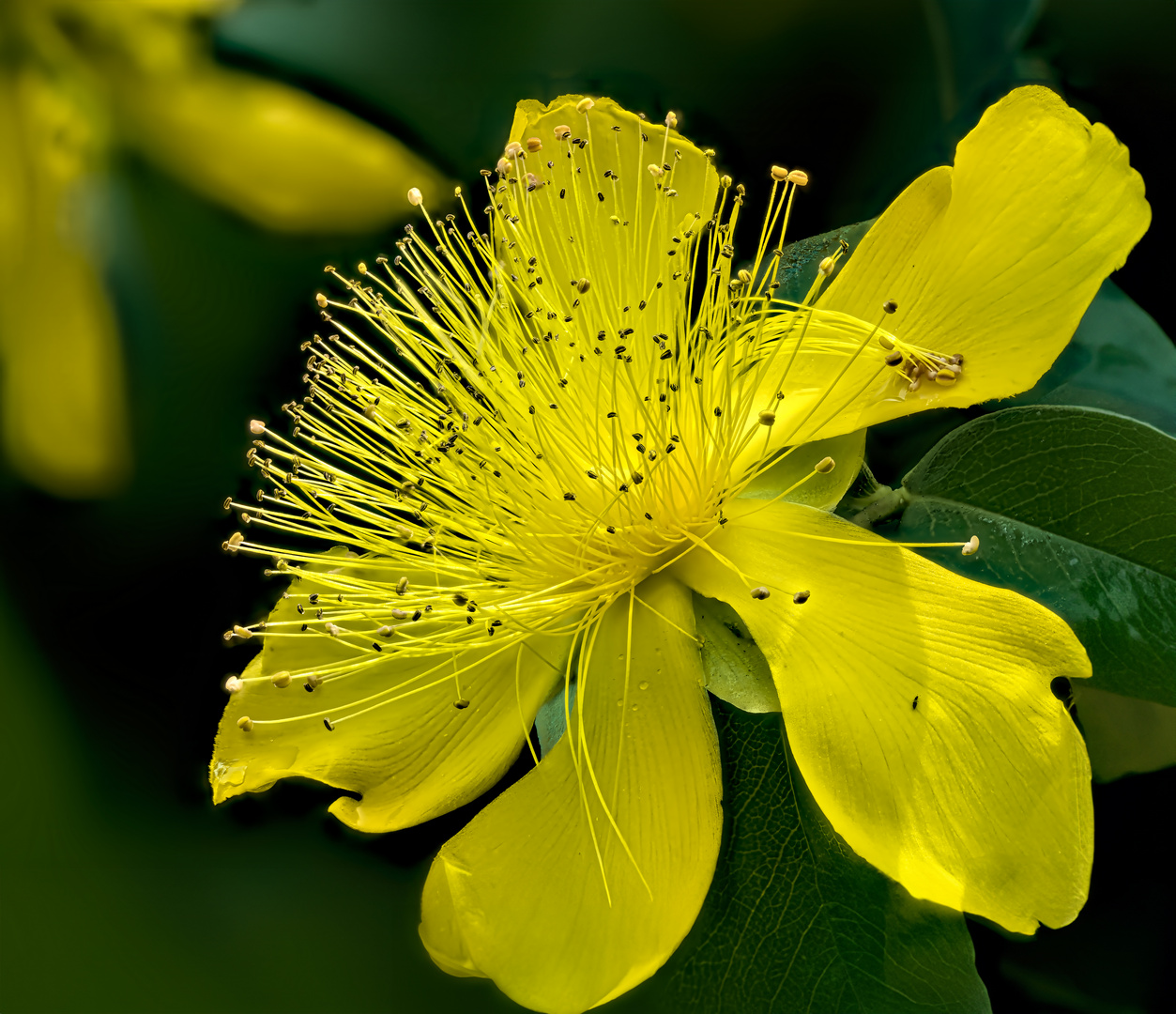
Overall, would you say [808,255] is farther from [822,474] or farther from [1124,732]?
[1124,732]

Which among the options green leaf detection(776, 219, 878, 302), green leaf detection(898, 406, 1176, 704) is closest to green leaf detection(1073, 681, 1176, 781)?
green leaf detection(898, 406, 1176, 704)

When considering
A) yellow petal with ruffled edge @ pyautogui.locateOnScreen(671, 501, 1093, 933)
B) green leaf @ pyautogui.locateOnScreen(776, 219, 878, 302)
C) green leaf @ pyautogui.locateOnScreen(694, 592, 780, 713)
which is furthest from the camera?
green leaf @ pyautogui.locateOnScreen(776, 219, 878, 302)

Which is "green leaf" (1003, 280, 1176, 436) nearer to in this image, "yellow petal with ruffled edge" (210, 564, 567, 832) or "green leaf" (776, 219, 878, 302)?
"green leaf" (776, 219, 878, 302)

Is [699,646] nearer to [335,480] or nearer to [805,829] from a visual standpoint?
[805,829]

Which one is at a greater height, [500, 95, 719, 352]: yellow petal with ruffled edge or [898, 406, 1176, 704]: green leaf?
[500, 95, 719, 352]: yellow petal with ruffled edge

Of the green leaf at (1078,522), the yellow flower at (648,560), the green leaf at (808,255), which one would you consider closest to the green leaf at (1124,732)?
the green leaf at (1078,522)

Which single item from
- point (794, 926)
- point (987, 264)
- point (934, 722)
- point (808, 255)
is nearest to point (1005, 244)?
point (987, 264)
